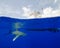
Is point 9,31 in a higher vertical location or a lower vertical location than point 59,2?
lower

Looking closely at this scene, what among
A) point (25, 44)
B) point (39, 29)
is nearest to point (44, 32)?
point (39, 29)

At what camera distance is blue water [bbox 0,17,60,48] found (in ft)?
10.0

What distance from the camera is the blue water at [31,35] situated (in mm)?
3062

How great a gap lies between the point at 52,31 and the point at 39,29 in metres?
0.21

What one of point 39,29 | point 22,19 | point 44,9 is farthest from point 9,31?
point 44,9

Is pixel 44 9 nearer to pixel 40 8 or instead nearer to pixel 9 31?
pixel 40 8

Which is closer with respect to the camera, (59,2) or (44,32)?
(44,32)

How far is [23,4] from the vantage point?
132 inches

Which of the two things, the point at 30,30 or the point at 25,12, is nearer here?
the point at 30,30

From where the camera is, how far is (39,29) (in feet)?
10.2

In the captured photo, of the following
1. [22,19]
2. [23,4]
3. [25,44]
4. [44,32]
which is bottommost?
[25,44]

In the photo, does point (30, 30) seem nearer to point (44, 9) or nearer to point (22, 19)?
point (22, 19)

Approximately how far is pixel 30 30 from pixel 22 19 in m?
0.23

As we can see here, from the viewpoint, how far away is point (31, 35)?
3082mm
